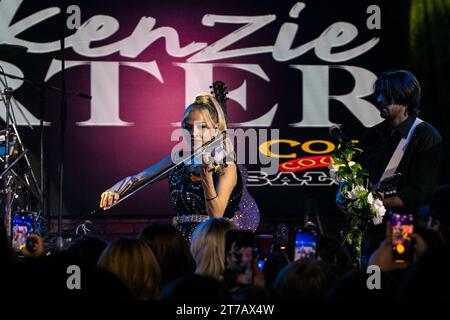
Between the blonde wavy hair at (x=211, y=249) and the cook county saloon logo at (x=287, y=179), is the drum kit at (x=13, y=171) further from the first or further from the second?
the blonde wavy hair at (x=211, y=249)

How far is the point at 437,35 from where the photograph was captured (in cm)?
774

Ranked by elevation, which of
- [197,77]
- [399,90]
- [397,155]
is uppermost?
[197,77]

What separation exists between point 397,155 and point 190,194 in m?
1.42

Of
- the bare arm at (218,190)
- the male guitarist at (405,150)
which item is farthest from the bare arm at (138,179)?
the male guitarist at (405,150)

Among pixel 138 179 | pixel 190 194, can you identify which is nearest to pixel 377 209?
pixel 190 194

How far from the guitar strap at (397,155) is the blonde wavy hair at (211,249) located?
1.68 meters

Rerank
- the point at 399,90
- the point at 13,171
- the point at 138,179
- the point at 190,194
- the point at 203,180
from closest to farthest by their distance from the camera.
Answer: the point at 399,90, the point at 203,180, the point at 190,194, the point at 138,179, the point at 13,171

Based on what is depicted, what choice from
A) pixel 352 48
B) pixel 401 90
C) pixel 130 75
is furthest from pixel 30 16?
pixel 401 90

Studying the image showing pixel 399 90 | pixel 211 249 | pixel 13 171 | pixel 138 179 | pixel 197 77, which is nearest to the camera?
pixel 211 249

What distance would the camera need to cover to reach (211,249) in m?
3.85

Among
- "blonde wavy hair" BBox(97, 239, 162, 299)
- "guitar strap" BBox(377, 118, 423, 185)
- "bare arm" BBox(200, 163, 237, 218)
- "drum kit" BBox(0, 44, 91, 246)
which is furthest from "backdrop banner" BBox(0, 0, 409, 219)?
"blonde wavy hair" BBox(97, 239, 162, 299)

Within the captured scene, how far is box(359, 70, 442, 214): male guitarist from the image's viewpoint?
5113 mm

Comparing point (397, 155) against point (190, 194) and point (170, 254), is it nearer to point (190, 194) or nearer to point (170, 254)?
point (190, 194)
